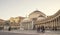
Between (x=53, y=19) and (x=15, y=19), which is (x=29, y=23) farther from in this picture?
(x=15, y=19)

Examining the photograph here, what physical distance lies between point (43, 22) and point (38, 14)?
28.8m

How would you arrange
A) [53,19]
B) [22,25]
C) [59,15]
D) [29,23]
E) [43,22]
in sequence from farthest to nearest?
[22,25]
[29,23]
[43,22]
[53,19]
[59,15]

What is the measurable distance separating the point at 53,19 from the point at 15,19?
73.2 metres

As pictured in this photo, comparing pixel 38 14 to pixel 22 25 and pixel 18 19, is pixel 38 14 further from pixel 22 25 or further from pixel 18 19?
pixel 18 19

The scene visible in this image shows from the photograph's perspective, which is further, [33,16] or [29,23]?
[33,16]

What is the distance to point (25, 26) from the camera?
80.8 meters

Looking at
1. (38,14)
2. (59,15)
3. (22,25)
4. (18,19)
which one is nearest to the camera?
(59,15)

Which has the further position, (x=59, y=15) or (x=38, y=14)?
(x=38, y=14)

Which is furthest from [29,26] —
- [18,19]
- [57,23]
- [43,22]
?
[18,19]

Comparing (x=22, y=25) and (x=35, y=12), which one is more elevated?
(x=35, y=12)

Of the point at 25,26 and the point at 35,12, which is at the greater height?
the point at 35,12

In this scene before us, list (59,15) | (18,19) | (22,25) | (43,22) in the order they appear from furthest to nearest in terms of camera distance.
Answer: (18,19), (22,25), (43,22), (59,15)

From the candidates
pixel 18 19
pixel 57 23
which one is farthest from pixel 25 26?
pixel 18 19

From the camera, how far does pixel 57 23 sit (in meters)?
58.6
